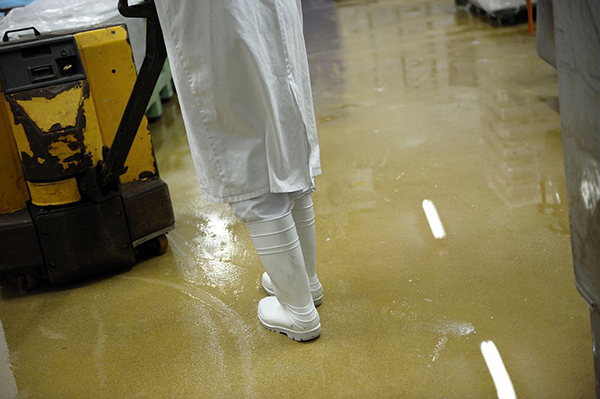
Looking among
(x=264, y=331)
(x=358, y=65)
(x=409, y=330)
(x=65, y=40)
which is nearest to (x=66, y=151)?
(x=65, y=40)

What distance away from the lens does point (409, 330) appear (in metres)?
1.71

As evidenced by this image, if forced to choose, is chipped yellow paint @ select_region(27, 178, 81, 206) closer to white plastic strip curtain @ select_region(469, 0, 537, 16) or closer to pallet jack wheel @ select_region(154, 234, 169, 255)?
pallet jack wheel @ select_region(154, 234, 169, 255)

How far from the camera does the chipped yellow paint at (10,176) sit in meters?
2.09

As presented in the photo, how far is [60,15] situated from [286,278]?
2.13 m

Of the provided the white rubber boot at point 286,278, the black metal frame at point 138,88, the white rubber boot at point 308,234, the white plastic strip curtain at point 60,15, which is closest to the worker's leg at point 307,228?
the white rubber boot at point 308,234

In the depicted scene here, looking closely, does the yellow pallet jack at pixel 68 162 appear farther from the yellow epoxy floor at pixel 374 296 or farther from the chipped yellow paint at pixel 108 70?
the yellow epoxy floor at pixel 374 296

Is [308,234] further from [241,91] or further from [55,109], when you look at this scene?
[55,109]

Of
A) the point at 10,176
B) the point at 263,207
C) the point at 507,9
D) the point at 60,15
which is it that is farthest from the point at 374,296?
the point at 507,9

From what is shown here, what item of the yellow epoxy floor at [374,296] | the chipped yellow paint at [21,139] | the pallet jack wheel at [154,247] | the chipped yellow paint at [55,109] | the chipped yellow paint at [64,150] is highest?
the chipped yellow paint at [55,109]

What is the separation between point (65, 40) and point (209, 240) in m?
0.85

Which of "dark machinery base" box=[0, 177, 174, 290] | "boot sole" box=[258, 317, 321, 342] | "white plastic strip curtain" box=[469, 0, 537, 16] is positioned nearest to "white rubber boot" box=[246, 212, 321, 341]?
"boot sole" box=[258, 317, 321, 342]

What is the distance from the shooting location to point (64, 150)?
6.66ft

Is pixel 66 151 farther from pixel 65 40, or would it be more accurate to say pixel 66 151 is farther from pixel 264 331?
pixel 264 331

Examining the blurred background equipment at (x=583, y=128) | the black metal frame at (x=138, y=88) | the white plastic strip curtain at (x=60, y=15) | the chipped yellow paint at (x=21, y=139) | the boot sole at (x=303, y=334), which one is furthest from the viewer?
the white plastic strip curtain at (x=60, y=15)
